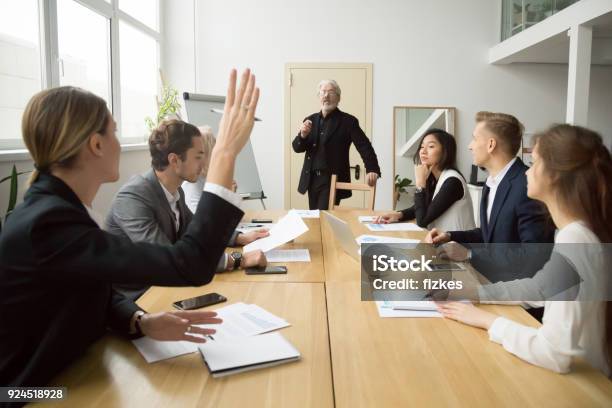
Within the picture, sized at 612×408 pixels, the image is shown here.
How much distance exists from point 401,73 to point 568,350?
5.38m

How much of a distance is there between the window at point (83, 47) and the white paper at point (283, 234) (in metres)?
2.15

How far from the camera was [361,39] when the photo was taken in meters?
6.02

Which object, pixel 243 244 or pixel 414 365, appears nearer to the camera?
pixel 414 365

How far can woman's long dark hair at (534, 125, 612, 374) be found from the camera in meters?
1.26

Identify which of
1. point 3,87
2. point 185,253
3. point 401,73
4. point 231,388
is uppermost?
point 401,73

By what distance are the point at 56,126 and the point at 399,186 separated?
17.8 feet

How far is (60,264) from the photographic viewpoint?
0.95m

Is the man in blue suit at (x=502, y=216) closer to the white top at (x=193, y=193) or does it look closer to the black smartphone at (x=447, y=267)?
the black smartphone at (x=447, y=267)

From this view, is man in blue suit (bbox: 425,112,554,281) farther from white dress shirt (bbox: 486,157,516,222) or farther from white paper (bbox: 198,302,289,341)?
white paper (bbox: 198,302,289,341)

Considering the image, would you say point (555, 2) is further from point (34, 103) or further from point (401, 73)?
point (34, 103)

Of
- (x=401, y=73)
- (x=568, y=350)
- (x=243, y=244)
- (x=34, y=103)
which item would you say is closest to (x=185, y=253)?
(x=34, y=103)

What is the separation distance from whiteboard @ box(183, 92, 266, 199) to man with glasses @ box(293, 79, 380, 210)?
81cm

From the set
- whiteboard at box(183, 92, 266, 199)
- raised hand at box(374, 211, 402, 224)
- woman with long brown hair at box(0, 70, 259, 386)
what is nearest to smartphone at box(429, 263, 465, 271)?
woman with long brown hair at box(0, 70, 259, 386)

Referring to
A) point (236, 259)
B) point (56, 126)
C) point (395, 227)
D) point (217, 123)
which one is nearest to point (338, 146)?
point (217, 123)
